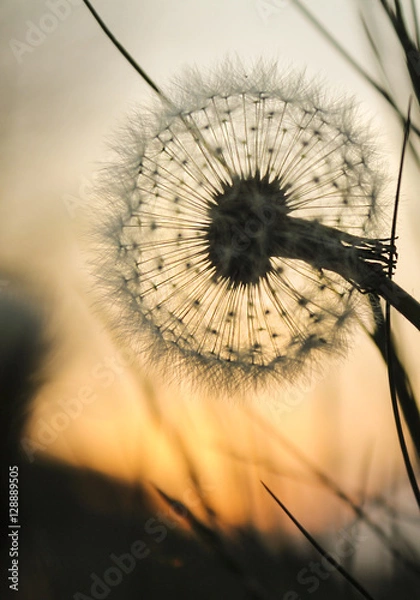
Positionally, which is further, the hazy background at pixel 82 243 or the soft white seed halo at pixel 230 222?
the hazy background at pixel 82 243

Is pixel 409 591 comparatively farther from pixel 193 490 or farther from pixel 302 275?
pixel 302 275

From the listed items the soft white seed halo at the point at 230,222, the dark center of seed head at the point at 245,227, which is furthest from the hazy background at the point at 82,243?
the dark center of seed head at the point at 245,227

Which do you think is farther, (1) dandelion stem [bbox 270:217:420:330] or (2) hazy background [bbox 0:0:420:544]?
(2) hazy background [bbox 0:0:420:544]
